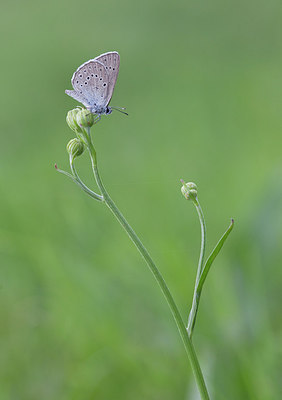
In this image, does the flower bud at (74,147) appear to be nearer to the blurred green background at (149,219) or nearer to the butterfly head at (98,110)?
the butterfly head at (98,110)

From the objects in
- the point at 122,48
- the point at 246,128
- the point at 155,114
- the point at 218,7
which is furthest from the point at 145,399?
the point at 218,7

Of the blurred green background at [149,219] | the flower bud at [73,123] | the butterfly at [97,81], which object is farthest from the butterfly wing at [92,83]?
the blurred green background at [149,219]

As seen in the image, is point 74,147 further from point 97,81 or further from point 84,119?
point 97,81

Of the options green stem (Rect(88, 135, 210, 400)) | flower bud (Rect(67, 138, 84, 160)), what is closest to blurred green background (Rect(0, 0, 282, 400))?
green stem (Rect(88, 135, 210, 400))

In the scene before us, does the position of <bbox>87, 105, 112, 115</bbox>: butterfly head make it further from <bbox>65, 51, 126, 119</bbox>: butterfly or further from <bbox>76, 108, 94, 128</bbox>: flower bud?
<bbox>76, 108, 94, 128</bbox>: flower bud

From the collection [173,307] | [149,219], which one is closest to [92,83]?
[173,307]

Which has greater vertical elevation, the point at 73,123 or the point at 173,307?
the point at 73,123

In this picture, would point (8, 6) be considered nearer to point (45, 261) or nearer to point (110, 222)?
point (110, 222)
